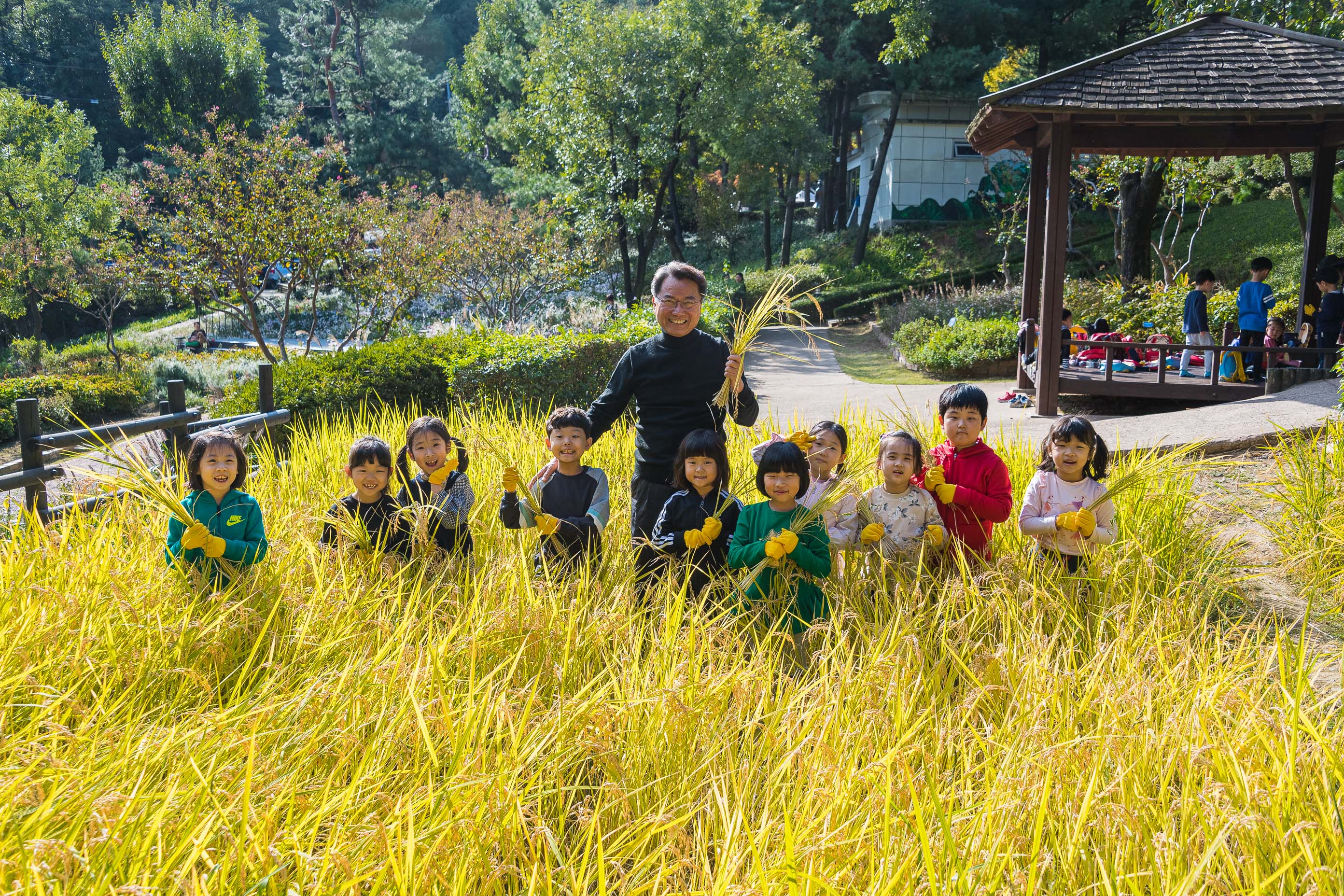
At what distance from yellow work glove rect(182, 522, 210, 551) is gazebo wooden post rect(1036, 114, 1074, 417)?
8430 mm

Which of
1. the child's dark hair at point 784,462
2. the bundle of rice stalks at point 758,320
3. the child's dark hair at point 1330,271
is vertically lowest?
the child's dark hair at point 784,462

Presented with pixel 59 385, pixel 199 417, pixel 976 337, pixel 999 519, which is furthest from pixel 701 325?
pixel 59 385

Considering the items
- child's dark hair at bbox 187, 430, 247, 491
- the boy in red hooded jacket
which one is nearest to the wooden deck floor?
the boy in red hooded jacket

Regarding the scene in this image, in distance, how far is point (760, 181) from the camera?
25938 mm

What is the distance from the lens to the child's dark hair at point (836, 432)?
389 centimetres

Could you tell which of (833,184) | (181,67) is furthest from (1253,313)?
(181,67)

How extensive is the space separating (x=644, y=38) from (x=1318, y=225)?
41.9 feet

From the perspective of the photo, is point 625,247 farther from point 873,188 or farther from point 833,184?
point 833,184

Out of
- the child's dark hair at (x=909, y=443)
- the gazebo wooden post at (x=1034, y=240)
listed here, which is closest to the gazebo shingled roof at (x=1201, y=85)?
the gazebo wooden post at (x=1034, y=240)

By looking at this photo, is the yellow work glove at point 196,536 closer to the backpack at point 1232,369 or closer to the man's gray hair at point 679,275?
the man's gray hair at point 679,275

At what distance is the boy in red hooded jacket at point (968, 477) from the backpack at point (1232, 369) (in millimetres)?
7832

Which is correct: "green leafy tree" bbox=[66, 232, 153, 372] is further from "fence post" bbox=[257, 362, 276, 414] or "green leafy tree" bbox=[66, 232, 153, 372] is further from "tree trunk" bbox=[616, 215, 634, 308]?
"fence post" bbox=[257, 362, 276, 414]

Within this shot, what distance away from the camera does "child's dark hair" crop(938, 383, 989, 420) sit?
3828 millimetres

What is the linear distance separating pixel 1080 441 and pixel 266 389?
6.04 m
